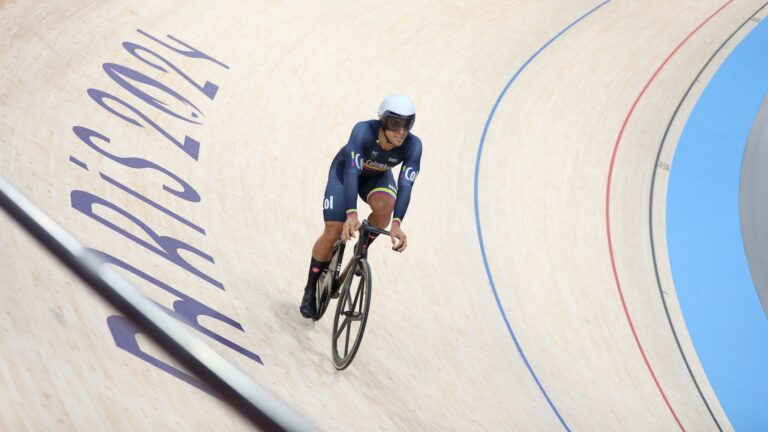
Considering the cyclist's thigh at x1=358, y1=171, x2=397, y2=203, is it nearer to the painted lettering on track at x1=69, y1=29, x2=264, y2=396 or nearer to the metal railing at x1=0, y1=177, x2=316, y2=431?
the painted lettering on track at x1=69, y1=29, x2=264, y2=396

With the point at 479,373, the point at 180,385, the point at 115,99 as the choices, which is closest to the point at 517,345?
the point at 479,373

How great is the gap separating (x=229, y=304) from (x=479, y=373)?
1334 mm

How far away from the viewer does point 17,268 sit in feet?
8.29

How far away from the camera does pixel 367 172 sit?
355 cm

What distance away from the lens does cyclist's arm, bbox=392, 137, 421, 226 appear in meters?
3.27

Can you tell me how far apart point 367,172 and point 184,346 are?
9.21ft

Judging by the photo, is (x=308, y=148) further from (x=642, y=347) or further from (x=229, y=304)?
(x=642, y=347)

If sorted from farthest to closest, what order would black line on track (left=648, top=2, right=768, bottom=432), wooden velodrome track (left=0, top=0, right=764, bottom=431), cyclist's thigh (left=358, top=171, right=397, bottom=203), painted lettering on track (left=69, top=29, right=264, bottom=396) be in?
black line on track (left=648, top=2, right=768, bottom=432), cyclist's thigh (left=358, top=171, right=397, bottom=203), painted lettering on track (left=69, top=29, right=264, bottom=396), wooden velodrome track (left=0, top=0, right=764, bottom=431)

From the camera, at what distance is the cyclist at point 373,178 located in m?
3.19

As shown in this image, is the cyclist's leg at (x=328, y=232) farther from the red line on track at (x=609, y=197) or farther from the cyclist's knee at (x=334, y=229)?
the red line on track at (x=609, y=197)

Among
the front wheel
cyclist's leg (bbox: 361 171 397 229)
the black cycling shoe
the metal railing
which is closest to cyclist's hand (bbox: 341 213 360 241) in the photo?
the front wheel

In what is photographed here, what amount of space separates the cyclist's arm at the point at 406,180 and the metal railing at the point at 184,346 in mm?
2374

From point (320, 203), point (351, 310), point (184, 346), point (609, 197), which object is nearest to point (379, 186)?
point (351, 310)

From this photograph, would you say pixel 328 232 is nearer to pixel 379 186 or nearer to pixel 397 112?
pixel 379 186
